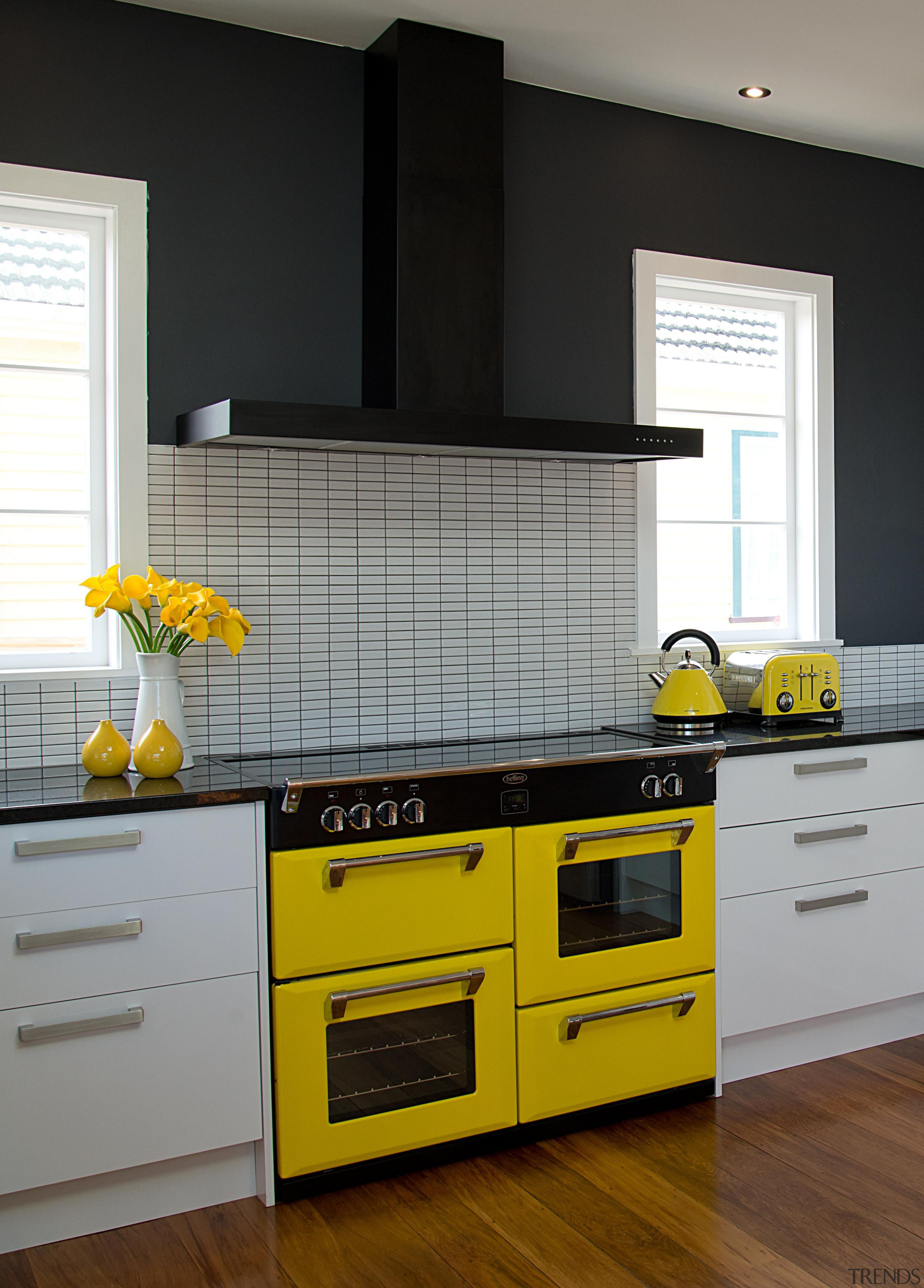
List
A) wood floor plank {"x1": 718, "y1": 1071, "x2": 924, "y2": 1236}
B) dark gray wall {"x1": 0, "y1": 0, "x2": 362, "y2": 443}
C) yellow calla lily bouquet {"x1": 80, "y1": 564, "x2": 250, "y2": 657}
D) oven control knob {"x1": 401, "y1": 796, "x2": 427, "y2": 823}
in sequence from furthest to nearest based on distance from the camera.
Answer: dark gray wall {"x1": 0, "y1": 0, "x2": 362, "y2": 443}
yellow calla lily bouquet {"x1": 80, "y1": 564, "x2": 250, "y2": 657}
oven control knob {"x1": 401, "y1": 796, "x2": 427, "y2": 823}
wood floor plank {"x1": 718, "y1": 1071, "x2": 924, "y2": 1236}

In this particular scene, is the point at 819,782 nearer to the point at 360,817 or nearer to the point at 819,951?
the point at 819,951

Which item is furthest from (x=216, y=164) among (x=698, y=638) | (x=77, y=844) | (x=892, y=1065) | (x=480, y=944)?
(x=892, y=1065)

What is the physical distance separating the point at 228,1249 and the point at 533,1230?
2.01 ft

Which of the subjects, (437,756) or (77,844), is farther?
(437,756)

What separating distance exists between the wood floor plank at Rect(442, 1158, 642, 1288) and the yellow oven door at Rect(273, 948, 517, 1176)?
0.10 meters

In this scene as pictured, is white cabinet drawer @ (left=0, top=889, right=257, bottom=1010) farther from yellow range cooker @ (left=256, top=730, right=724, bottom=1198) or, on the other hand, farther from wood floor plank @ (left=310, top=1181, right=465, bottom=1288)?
wood floor plank @ (left=310, top=1181, right=465, bottom=1288)

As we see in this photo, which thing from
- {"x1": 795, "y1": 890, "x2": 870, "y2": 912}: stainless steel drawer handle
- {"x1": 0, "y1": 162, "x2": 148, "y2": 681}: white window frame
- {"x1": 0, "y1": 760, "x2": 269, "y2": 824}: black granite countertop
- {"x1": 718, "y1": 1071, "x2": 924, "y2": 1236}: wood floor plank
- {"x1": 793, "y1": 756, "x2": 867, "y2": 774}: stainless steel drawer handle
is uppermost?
{"x1": 0, "y1": 162, "x2": 148, "y2": 681}: white window frame

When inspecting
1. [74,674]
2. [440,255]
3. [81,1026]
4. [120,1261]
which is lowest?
[120,1261]

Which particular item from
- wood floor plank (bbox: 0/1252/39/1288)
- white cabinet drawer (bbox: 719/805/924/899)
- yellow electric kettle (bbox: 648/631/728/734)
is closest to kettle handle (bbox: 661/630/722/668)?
yellow electric kettle (bbox: 648/631/728/734)

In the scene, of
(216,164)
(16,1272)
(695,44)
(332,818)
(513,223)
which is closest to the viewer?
(16,1272)

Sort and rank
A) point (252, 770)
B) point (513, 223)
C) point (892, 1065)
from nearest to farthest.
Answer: point (252, 770)
point (892, 1065)
point (513, 223)

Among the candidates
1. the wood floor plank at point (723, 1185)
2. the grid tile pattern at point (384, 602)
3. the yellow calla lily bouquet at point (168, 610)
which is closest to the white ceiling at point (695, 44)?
the grid tile pattern at point (384, 602)

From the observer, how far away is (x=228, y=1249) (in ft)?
7.52

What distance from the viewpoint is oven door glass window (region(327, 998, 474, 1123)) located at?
8.20ft
